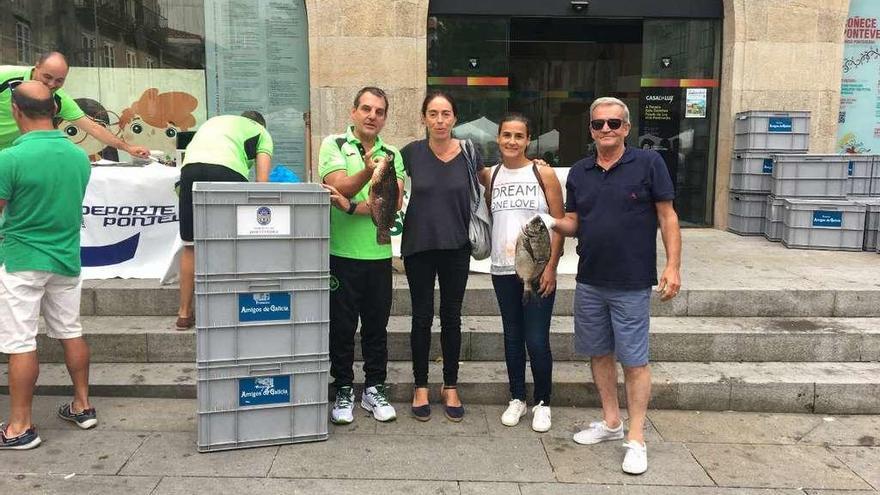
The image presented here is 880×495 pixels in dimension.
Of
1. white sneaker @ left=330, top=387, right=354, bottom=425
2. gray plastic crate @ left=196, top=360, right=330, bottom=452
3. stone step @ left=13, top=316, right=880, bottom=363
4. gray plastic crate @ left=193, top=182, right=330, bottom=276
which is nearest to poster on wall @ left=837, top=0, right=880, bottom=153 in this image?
stone step @ left=13, top=316, right=880, bottom=363

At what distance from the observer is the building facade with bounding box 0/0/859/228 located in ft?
27.3

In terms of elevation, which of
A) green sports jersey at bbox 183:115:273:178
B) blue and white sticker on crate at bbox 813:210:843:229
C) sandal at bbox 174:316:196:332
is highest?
green sports jersey at bbox 183:115:273:178

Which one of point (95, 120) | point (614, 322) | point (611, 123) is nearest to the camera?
point (611, 123)

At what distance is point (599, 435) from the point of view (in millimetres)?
3873

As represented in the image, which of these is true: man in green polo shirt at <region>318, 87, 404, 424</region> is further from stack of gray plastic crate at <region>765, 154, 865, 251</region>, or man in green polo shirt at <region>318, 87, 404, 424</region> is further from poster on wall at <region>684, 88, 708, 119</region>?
poster on wall at <region>684, 88, 708, 119</region>

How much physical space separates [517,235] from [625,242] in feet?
2.02

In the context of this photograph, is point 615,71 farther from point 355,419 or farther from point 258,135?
point 355,419

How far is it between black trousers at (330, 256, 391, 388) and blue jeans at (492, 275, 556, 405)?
702mm

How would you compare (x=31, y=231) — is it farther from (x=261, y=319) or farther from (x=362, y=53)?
(x=362, y=53)

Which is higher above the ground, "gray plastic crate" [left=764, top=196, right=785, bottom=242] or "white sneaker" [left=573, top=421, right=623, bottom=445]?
"gray plastic crate" [left=764, top=196, right=785, bottom=242]

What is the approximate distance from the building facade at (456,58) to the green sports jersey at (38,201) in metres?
4.79

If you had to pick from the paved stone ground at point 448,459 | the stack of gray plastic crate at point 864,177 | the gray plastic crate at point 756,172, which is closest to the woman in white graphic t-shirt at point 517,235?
the paved stone ground at point 448,459

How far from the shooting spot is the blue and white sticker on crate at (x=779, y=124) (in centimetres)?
823

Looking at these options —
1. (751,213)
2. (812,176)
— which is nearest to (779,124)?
(812,176)
